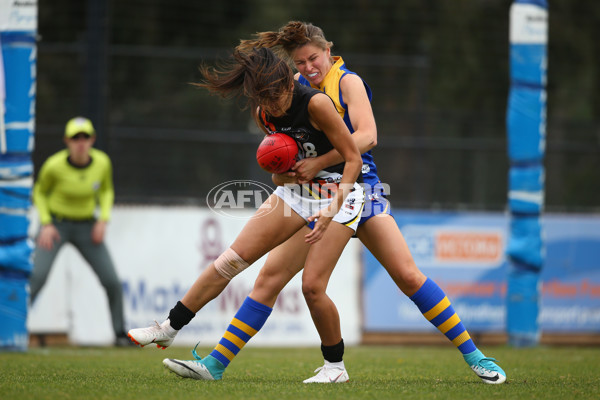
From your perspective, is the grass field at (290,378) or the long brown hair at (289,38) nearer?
the grass field at (290,378)

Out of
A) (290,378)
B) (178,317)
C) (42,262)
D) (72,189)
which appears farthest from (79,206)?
(178,317)

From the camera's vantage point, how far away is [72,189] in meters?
9.24

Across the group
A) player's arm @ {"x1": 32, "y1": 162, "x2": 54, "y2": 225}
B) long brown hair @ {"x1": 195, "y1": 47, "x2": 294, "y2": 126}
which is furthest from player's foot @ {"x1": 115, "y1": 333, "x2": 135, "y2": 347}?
long brown hair @ {"x1": 195, "y1": 47, "x2": 294, "y2": 126}

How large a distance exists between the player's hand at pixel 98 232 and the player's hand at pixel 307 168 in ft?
14.9

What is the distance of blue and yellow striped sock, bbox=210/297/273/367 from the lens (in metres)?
5.19

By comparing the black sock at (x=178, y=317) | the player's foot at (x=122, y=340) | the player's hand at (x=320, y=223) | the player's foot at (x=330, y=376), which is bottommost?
the player's foot at (x=122, y=340)

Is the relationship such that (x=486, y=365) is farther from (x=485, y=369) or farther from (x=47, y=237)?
(x=47, y=237)

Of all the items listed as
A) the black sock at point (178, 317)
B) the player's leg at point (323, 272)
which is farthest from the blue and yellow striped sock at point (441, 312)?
the black sock at point (178, 317)

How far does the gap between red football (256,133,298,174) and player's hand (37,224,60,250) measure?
14.9ft

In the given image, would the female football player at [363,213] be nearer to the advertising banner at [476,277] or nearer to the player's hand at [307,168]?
the player's hand at [307,168]

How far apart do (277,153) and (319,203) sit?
41cm

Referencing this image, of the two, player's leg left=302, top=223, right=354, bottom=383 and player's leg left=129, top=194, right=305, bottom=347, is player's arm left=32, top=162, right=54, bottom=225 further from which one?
player's leg left=302, top=223, right=354, bottom=383

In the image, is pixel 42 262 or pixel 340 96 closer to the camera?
pixel 340 96

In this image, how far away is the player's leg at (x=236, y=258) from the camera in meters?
5.16
